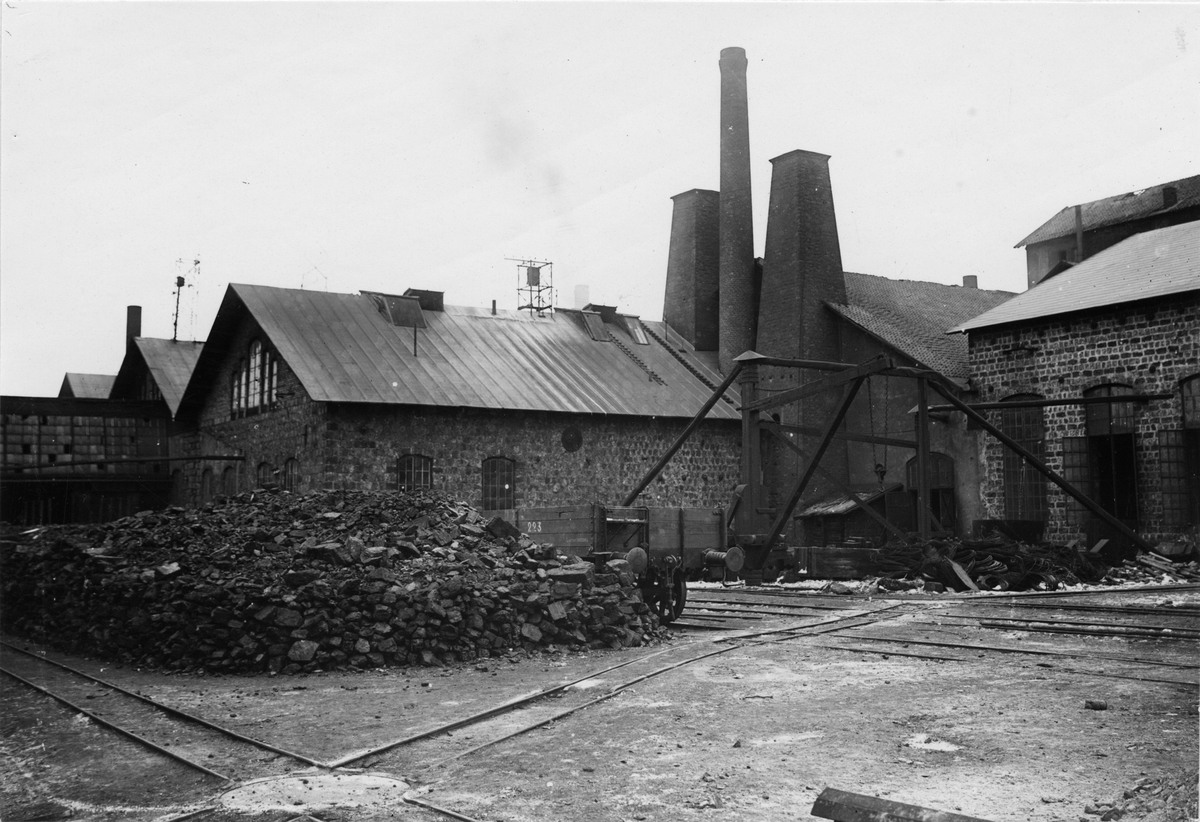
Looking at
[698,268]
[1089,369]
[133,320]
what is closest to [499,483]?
[698,268]

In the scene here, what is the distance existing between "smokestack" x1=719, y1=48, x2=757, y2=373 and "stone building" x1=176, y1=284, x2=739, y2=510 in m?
1.32

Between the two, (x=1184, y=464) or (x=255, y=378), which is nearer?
(x=1184, y=464)

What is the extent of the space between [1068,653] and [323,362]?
55.7 ft

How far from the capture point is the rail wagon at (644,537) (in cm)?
1313

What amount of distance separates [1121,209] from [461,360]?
75.9 ft

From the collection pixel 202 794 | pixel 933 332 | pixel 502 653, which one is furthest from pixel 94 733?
pixel 933 332

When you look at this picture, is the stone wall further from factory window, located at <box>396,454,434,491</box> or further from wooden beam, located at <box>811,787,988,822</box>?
wooden beam, located at <box>811,787,988,822</box>

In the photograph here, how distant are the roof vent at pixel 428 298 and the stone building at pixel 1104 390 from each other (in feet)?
43.4

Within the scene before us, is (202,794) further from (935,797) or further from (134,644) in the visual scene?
(134,644)

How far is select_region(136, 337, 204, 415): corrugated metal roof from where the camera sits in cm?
3073

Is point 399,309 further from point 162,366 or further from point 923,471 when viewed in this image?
point 923,471

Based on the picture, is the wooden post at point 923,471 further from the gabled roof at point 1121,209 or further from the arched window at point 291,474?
the gabled roof at point 1121,209

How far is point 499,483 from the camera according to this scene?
78.7 feet

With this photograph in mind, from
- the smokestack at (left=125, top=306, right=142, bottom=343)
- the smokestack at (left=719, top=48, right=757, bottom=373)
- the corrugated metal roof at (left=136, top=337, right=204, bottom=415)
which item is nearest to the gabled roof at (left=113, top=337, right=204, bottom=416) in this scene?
the corrugated metal roof at (left=136, top=337, right=204, bottom=415)
